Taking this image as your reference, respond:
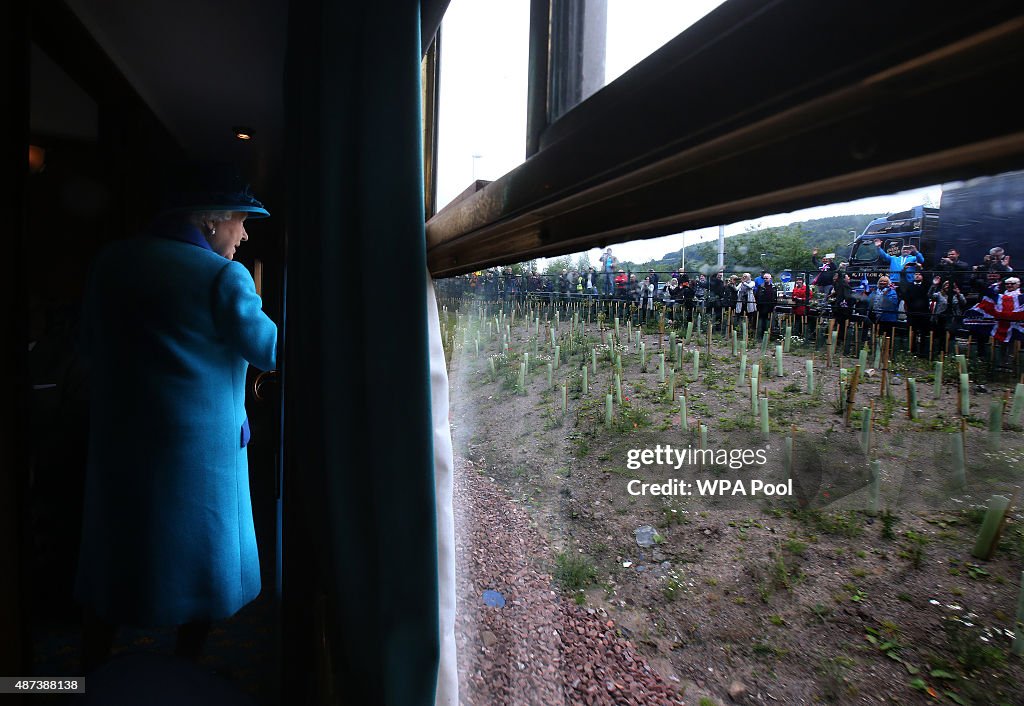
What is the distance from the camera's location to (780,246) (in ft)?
1.41

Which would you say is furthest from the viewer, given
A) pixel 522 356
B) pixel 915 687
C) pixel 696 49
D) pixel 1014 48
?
pixel 522 356

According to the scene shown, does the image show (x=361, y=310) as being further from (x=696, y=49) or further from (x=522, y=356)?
(x=696, y=49)

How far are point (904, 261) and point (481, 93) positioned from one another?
85 centimetres

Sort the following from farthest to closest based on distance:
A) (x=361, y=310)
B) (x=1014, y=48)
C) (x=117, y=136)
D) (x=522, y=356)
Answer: (x=117, y=136)
(x=522, y=356)
(x=361, y=310)
(x=1014, y=48)

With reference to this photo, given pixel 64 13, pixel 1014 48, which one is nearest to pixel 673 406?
pixel 1014 48

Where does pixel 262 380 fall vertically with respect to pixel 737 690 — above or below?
above

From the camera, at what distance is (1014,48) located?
17 cm

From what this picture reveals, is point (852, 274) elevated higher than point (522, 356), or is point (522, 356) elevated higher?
point (852, 274)

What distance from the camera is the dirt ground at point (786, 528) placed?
16.2 inches

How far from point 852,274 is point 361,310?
622mm

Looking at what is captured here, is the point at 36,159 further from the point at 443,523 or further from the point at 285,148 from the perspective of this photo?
the point at 443,523

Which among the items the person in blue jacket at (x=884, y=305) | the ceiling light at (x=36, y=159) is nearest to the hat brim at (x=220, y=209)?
the ceiling light at (x=36, y=159)

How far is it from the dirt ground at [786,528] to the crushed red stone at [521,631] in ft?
0.10

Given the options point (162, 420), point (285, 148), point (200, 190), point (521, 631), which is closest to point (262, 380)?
point (162, 420)
